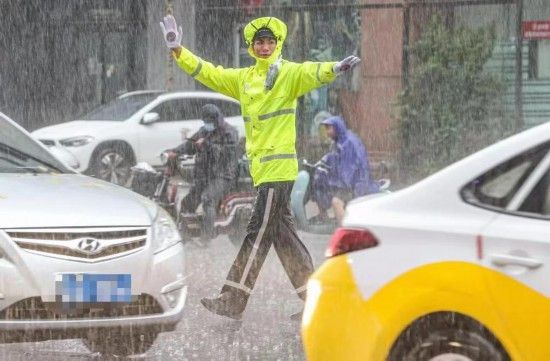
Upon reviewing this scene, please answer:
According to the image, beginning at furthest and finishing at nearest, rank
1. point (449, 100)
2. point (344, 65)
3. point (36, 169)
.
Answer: point (449, 100) < point (344, 65) < point (36, 169)

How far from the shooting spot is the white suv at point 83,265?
7160mm

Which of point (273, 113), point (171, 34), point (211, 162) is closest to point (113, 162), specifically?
point (211, 162)

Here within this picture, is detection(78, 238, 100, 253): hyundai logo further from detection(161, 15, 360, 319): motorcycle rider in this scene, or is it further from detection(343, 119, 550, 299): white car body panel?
detection(343, 119, 550, 299): white car body panel

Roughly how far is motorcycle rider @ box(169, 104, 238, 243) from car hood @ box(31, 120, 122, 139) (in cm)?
727

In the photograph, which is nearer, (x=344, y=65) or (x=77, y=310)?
(x=77, y=310)

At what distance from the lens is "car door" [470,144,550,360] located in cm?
544

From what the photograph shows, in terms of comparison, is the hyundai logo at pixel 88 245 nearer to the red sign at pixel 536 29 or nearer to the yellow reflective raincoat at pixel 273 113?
the yellow reflective raincoat at pixel 273 113

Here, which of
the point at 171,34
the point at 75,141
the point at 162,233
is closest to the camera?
the point at 162,233

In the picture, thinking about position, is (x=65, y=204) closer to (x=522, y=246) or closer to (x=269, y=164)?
(x=269, y=164)

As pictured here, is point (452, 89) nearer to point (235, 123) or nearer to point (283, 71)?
point (235, 123)

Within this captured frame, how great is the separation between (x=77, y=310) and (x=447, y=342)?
2.37 meters

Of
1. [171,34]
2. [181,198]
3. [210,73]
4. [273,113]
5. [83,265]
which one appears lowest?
[181,198]

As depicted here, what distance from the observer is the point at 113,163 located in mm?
21031

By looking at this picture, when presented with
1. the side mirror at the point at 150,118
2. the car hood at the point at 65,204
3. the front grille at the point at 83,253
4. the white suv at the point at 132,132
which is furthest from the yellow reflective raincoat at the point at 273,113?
the side mirror at the point at 150,118
